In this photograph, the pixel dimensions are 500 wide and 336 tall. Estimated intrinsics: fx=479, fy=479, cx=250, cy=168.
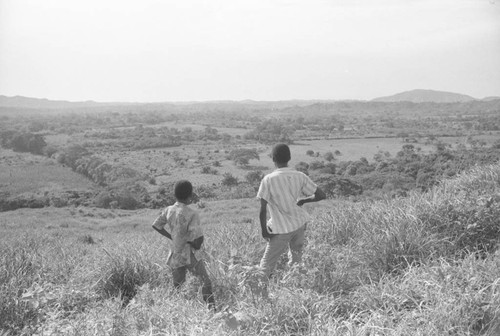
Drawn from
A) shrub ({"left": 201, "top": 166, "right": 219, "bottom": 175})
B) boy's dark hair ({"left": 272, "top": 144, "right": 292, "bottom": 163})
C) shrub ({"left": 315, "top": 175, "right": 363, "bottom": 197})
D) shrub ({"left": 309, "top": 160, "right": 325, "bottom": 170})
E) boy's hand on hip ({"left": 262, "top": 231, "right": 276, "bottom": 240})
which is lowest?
shrub ({"left": 201, "top": 166, "right": 219, "bottom": 175})

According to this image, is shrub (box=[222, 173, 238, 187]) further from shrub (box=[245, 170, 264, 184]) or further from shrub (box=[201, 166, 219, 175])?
shrub (box=[201, 166, 219, 175])

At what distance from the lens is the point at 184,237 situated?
4.34 m

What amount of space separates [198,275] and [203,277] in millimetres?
72

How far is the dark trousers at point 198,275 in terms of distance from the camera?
14.2ft

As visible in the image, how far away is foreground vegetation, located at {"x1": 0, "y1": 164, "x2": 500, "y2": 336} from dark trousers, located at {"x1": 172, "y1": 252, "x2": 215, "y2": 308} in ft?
0.28

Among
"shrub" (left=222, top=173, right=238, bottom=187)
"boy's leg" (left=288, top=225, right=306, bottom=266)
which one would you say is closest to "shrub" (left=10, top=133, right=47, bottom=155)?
"shrub" (left=222, top=173, right=238, bottom=187)

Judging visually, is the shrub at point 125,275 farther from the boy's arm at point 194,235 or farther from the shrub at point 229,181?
the shrub at point 229,181

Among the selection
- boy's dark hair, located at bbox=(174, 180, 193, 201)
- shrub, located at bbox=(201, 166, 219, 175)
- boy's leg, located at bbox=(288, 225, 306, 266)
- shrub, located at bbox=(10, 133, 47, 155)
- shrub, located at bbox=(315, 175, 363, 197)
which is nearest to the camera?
boy's dark hair, located at bbox=(174, 180, 193, 201)

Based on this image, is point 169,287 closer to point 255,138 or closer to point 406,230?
point 406,230

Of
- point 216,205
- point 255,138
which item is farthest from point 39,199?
point 255,138

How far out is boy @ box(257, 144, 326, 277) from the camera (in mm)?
4246

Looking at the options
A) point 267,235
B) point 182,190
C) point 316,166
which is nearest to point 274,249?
→ point 267,235

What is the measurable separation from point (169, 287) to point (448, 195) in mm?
4024

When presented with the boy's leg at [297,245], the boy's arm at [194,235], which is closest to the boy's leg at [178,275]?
the boy's arm at [194,235]
